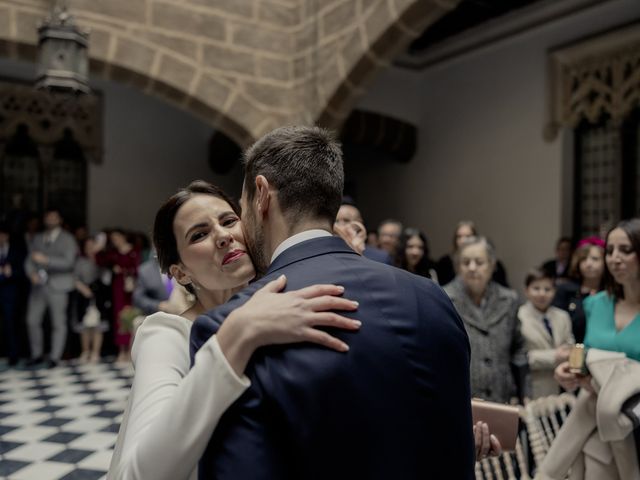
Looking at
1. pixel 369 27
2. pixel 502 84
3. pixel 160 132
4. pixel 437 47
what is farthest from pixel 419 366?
pixel 160 132

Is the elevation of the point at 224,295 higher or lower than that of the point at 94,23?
lower

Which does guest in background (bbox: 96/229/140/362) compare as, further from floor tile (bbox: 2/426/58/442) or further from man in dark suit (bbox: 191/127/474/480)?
man in dark suit (bbox: 191/127/474/480)

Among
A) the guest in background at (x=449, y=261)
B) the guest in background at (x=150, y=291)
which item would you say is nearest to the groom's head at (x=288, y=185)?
the guest in background at (x=449, y=261)

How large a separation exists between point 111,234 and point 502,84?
5267 millimetres

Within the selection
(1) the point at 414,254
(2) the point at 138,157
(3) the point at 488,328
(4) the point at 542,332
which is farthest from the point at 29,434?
(2) the point at 138,157

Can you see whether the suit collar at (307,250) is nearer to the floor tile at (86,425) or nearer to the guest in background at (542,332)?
the guest in background at (542,332)

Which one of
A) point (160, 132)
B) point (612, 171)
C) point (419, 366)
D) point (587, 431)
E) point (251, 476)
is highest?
point (160, 132)

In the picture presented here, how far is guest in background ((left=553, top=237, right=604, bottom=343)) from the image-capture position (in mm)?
4098

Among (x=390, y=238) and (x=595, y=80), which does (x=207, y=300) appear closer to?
(x=390, y=238)

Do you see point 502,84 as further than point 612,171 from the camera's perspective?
Yes

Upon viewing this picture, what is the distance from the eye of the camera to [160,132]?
9992 mm

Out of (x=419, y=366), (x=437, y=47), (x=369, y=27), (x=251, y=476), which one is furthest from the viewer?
(x=437, y=47)

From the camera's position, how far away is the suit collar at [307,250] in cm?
105

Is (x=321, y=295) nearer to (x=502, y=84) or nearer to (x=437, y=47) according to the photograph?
(x=502, y=84)
